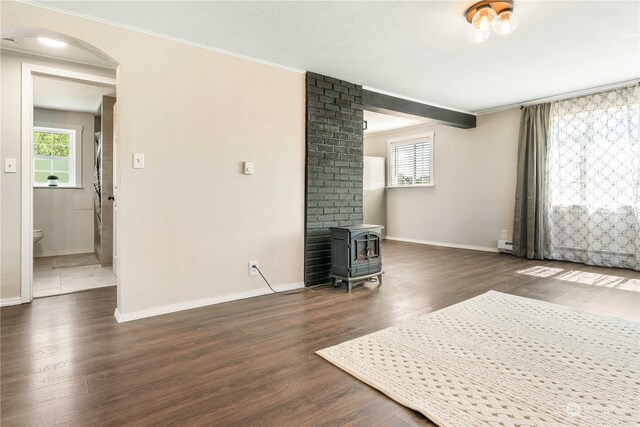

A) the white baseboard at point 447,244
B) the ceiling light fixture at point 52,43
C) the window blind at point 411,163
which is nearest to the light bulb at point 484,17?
the ceiling light fixture at point 52,43

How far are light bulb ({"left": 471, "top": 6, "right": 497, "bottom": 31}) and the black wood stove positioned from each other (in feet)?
6.43

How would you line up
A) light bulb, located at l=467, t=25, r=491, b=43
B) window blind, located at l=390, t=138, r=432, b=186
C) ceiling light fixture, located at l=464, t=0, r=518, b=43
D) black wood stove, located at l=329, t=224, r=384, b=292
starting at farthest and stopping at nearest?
window blind, located at l=390, t=138, r=432, b=186
black wood stove, located at l=329, t=224, r=384, b=292
light bulb, located at l=467, t=25, r=491, b=43
ceiling light fixture, located at l=464, t=0, r=518, b=43

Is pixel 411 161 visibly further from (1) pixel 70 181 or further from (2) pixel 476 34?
(1) pixel 70 181

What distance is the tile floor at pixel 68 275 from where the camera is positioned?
3381mm

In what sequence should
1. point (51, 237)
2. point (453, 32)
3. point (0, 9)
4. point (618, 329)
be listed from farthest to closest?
point (51, 237) → point (453, 32) → point (618, 329) → point (0, 9)

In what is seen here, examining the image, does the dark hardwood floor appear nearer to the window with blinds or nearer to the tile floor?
the tile floor

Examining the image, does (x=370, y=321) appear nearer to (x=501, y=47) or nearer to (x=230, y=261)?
(x=230, y=261)

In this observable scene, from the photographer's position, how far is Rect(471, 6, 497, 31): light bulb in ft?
7.55

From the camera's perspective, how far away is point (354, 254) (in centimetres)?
341

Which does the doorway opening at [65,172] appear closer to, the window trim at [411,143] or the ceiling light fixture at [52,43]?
the ceiling light fixture at [52,43]

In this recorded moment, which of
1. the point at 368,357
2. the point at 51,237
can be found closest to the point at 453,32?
the point at 368,357

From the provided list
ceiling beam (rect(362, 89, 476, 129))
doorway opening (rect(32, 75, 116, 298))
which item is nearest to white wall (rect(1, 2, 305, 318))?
ceiling beam (rect(362, 89, 476, 129))

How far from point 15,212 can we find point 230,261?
1.86 m

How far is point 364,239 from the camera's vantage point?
11.5ft
